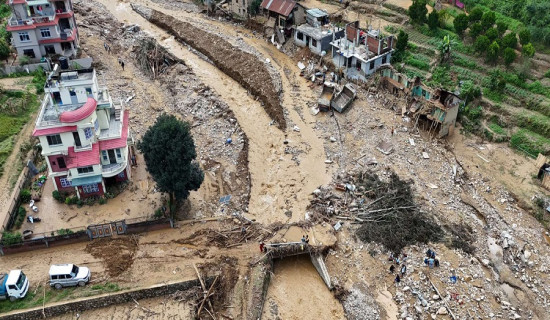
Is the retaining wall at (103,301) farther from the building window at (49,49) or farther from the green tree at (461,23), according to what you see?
the green tree at (461,23)

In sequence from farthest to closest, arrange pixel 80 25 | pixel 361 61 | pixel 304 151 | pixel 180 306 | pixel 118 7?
pixel 118 7, pixel 80 25, pixel 361 61, pixel 304 151, pixel 180 306

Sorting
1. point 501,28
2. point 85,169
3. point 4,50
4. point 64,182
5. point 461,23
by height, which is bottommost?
point 64,182

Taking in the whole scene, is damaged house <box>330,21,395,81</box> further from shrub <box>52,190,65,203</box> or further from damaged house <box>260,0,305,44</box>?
shrub <box>52,190,65,203</box>

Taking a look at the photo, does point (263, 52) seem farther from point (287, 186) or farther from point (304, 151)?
point (287, 186)

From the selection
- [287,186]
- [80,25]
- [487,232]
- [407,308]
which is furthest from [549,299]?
[80,25]

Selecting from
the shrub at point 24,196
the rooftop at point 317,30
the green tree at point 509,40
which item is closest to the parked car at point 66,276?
the shrub at point 24,196

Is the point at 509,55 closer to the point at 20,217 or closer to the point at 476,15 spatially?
the point at 476,15

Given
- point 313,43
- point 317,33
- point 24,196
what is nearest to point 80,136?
point 24,196
